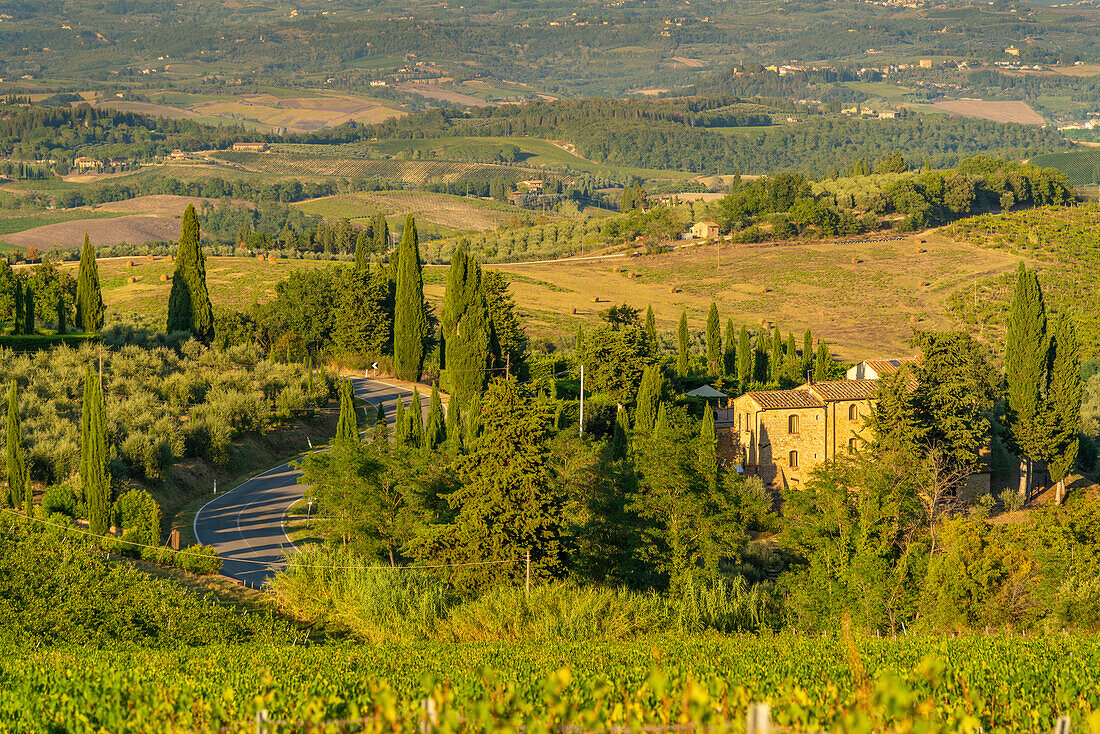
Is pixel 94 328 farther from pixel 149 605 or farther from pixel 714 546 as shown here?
pixel 714 546

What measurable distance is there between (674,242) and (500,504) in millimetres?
105428

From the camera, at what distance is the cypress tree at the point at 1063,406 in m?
52.2

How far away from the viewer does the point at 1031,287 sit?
53250mm

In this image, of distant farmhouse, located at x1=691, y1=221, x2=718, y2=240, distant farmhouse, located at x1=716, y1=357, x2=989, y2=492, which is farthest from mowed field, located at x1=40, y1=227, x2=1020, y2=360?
distant farmhouse, located at x1=716, y1=357, x2=989, y2=492

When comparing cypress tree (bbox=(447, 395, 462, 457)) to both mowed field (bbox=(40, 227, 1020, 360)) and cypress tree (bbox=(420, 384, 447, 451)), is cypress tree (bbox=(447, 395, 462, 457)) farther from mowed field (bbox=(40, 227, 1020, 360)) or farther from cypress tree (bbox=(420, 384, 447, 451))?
mowed field (bbox=(40, 227, 1020, 360))

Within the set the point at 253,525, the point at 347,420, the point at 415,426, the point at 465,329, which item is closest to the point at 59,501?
the point at 253,525

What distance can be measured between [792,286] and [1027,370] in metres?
57.8

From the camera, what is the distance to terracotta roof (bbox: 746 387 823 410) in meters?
48.5

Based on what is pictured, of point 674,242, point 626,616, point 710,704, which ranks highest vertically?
point 710,704

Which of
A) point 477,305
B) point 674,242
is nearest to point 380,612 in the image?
point 477,305

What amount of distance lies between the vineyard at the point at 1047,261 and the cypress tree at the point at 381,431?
53577 mm

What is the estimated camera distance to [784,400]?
48.8 meters

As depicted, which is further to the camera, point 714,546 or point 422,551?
point 714,546

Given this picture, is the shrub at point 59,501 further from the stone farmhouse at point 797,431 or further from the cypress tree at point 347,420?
the stone farmhouse at point 797,431
